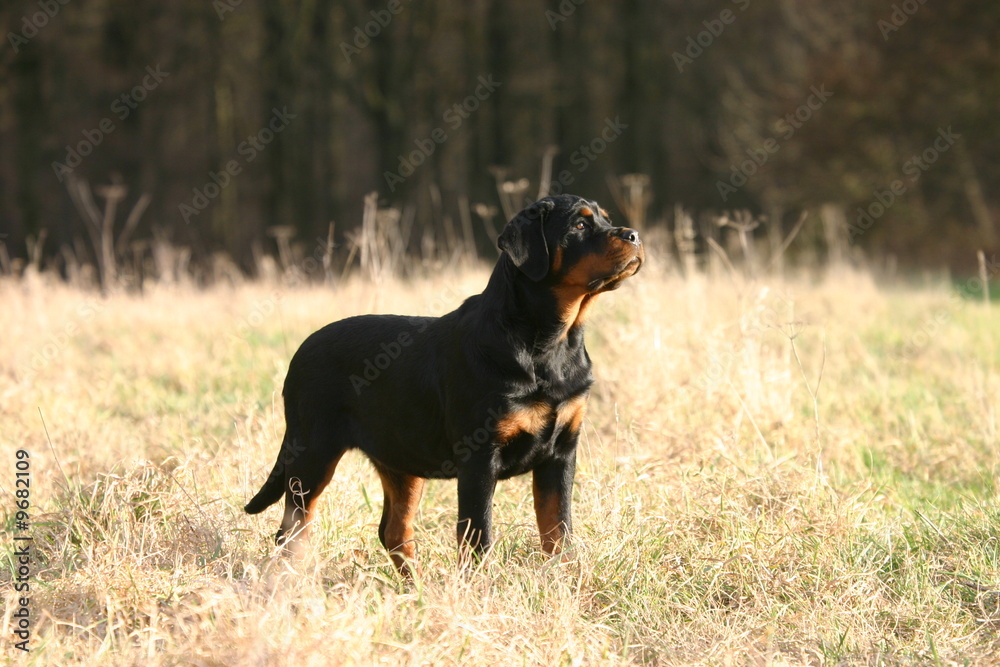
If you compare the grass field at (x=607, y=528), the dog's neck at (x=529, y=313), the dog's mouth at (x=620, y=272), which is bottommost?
the grass field at (x=607, y=528)

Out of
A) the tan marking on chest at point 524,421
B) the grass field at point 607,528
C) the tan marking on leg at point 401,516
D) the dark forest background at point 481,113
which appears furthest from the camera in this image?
the dark forest background at point 481,113

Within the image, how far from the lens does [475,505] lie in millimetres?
3178

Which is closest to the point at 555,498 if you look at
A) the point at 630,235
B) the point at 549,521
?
the point at 549,521

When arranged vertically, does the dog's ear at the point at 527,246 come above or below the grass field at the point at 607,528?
above

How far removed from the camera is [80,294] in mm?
9367

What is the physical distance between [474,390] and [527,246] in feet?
1.74

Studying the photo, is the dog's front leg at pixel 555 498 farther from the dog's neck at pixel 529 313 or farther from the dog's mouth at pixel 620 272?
the dog's mouth at pixel 620 272

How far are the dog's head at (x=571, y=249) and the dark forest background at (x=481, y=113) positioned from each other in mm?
11595

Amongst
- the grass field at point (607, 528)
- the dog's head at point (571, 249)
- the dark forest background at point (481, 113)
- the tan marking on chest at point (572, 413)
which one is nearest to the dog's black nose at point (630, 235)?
the dog's head at point (571, 249)

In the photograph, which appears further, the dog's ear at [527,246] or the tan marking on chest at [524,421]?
the dog's ear at [527,246]

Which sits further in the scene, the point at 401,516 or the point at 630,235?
the point at 401,516

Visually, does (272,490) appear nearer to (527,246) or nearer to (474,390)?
(474,390)

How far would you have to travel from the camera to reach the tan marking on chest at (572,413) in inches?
127

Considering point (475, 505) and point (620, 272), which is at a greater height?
point (620, 272)
